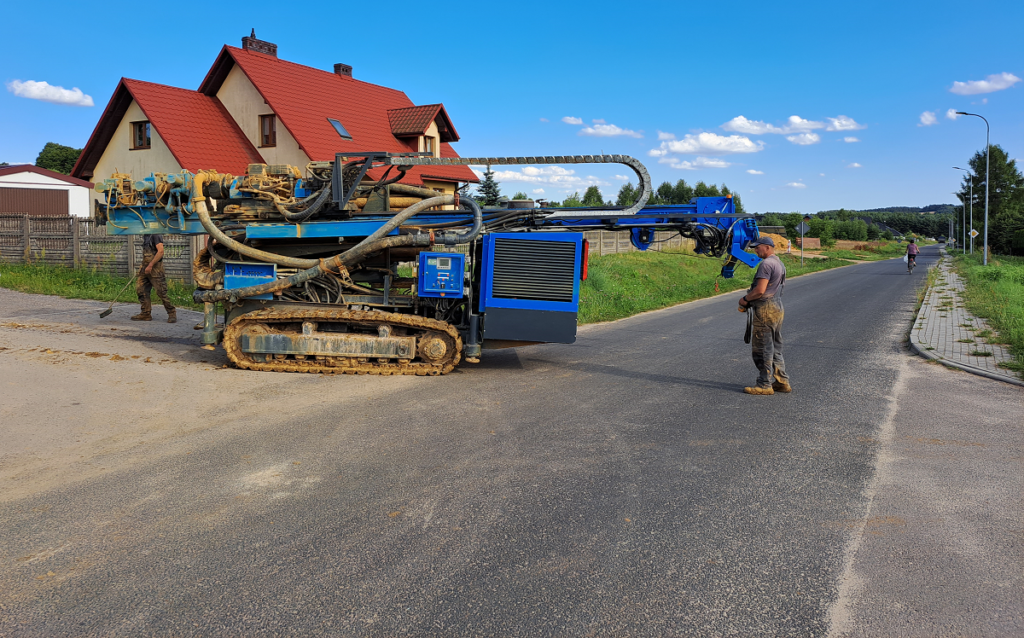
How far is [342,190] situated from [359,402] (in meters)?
3.04

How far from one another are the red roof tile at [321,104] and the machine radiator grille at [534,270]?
644 inches

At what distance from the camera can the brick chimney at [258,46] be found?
1194 inches

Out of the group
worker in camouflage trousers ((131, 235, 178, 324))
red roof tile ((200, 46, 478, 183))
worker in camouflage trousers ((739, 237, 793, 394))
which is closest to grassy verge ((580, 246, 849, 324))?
worker in camouflage trousers ((739, 237, 793, 394))

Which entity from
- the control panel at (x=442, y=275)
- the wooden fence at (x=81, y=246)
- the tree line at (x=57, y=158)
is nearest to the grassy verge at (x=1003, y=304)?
the wooden fence at (x=81, y=246)

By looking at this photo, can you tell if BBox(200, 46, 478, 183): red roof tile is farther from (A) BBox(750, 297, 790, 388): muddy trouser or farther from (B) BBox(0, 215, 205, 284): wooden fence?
(A) BBox(750, 297, 790, 388): muddy trouser

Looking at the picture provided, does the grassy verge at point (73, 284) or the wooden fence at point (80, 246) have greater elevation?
the wooden fence at point (80, 246)

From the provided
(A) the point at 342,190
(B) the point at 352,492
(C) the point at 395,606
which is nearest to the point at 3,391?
(A) the point at 342,190

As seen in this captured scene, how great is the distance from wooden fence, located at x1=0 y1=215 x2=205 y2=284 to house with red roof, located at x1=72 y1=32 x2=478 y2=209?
5.72 metres

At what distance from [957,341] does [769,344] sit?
5960 millimetres

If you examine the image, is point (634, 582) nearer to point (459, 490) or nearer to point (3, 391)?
point (459, 490)

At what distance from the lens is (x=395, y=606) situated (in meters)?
3.37

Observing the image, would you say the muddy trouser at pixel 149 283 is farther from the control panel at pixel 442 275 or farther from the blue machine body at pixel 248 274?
the control panel at pixel 442 275

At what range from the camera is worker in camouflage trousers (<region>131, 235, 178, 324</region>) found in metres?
12.7

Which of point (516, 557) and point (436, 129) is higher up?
point (436, 129)
